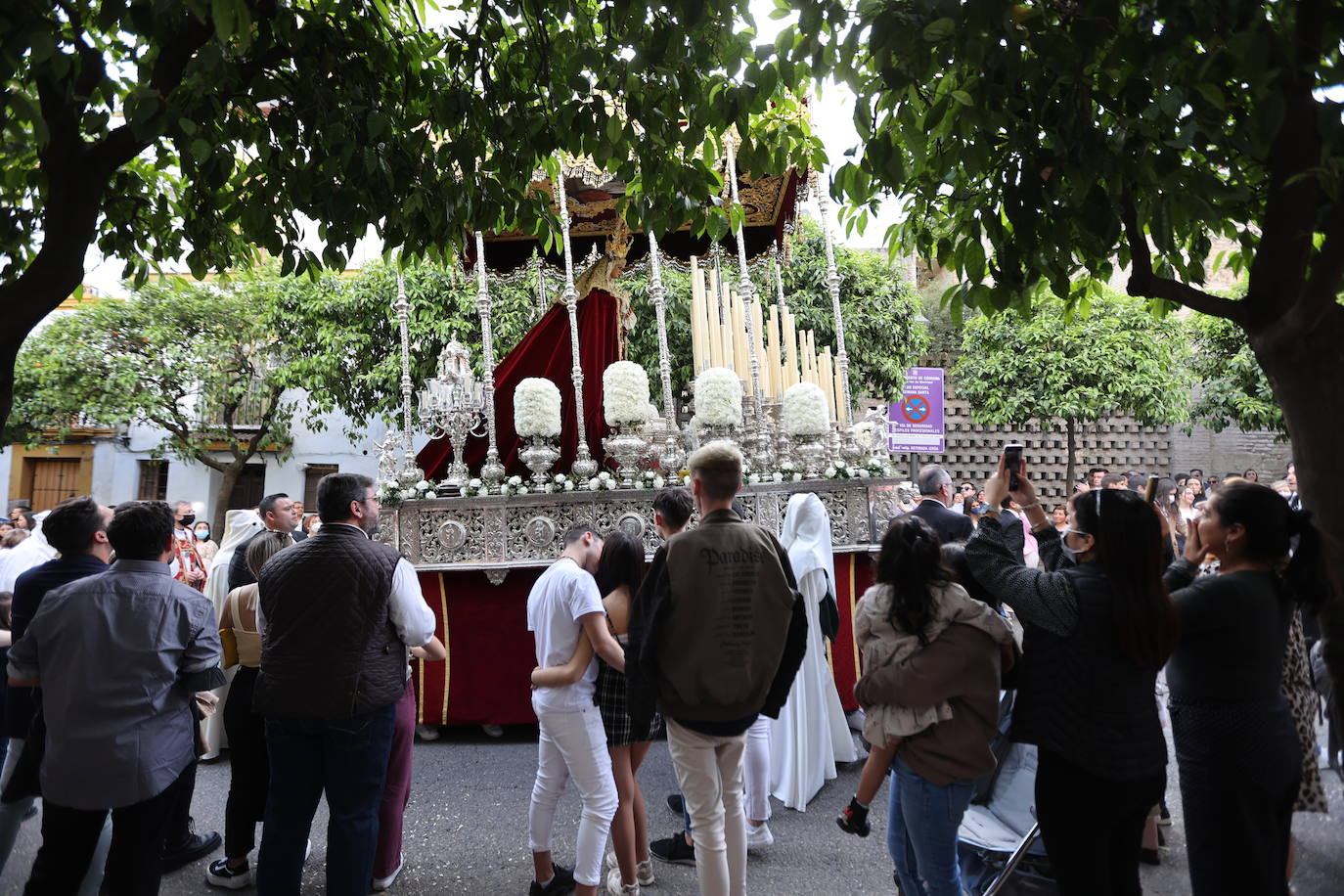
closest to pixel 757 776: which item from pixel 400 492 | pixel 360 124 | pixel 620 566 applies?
pixel 620 566

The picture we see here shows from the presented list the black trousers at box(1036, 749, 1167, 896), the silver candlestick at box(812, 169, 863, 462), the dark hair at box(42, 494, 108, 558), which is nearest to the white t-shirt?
the black trousers at box(1036, 749, 1167, 896)

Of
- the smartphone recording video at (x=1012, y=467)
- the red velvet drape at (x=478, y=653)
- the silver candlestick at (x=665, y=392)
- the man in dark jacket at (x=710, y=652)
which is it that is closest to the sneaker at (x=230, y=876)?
the red velvet drape at (x=478, y=653)

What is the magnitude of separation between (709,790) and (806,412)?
4.14m

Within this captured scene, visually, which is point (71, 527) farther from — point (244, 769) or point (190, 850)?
point (190, 850)

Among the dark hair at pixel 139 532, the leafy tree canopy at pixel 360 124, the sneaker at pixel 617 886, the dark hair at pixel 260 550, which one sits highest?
the leafy tree canopy at pixel 360 124

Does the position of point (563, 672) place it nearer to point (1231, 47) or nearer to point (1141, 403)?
point (1231, 47)

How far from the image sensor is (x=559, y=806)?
4.70 meters

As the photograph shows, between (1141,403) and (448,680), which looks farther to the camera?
(1141,403)

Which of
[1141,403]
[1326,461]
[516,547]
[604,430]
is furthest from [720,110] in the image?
[1141,403]

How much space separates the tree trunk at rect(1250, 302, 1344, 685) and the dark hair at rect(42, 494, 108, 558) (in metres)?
4.56

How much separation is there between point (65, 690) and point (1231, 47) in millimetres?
4086

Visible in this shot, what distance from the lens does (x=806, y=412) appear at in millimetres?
6703

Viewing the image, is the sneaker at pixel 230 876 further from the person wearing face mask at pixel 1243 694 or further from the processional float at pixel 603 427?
the person wearing face mask at pixel 1243 694

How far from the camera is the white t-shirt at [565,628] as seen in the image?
11.5ft
